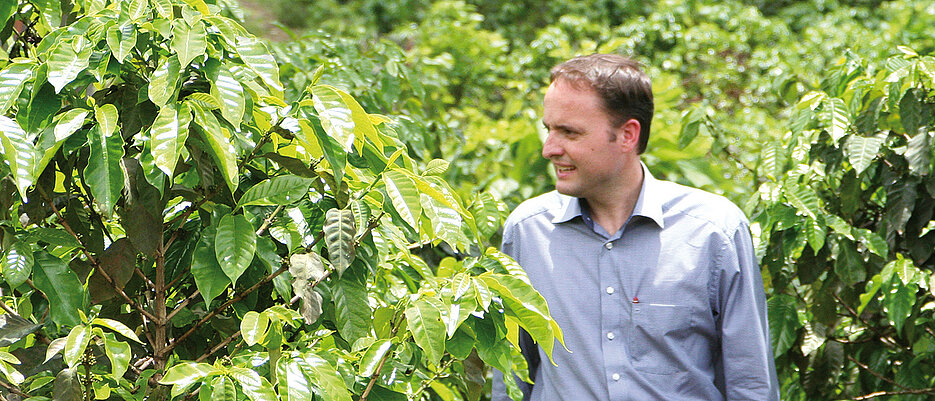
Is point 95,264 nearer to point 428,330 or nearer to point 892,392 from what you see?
point 428,330

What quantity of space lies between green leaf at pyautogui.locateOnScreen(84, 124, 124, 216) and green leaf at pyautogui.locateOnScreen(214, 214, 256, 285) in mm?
181

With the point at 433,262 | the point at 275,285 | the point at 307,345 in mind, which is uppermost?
the point at 275,285

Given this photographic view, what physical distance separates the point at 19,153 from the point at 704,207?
1.68 metres

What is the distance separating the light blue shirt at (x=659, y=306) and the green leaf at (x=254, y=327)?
103cm

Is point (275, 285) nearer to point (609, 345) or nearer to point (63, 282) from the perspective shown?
point (63, 282)

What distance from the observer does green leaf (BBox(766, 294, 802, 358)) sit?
9.85ft

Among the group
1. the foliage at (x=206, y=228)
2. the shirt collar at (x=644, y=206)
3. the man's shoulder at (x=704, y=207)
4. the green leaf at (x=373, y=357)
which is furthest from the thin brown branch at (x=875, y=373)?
the green leaf at (x=373, y=357)

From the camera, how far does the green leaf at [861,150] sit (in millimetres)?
2795

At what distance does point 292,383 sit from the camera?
5.11ft

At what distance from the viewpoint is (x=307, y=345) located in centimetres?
185

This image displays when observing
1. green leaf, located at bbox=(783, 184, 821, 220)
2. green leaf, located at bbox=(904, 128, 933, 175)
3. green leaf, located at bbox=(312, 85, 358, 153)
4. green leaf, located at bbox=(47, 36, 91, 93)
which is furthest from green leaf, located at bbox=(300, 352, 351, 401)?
green leaf, located at bbox=(904, 128, 933, 175)

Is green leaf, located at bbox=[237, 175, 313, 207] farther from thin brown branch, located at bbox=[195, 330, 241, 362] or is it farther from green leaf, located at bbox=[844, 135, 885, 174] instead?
green leaf, located at bbox=[844, 135, 885, 174]

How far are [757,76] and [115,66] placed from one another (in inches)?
245

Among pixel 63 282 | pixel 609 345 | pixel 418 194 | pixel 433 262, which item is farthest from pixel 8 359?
pixel 433 262
